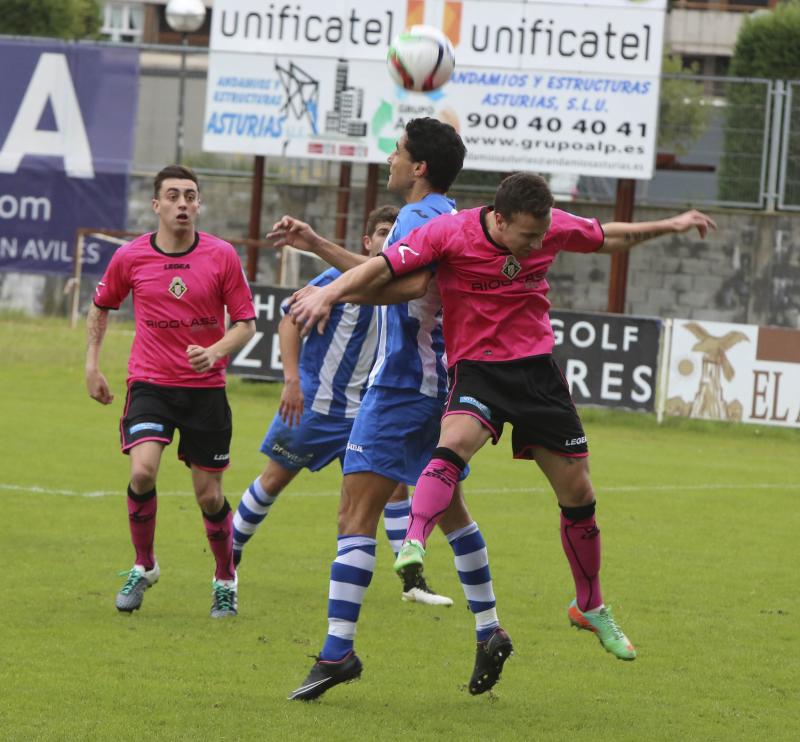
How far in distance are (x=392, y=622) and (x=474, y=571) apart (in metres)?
1.51

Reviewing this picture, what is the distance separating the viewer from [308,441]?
894 centimetres

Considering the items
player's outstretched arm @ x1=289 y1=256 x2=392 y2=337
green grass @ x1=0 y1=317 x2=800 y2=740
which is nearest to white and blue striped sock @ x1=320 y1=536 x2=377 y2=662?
green grass @ x1=0 y1=317 x2=800 y2=740

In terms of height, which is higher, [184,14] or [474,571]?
[184,14]

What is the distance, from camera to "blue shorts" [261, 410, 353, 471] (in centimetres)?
893

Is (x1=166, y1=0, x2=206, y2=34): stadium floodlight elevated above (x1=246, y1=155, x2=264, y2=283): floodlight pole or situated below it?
above

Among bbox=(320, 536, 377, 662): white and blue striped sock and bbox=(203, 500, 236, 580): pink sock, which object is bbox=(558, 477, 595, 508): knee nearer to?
bbox=(320, 536, 377, 662): white and blue striped sock

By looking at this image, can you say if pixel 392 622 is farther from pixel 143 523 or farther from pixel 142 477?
pixel 142 477

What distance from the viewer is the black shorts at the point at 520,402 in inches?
249

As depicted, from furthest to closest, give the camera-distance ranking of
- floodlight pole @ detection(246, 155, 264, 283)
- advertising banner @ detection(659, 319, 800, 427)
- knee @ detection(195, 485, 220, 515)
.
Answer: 1. floodlight pole @ detection(246, 155, 264, 283)
2. advertising banner @ detection(659, 319, 800, 427)
3. knee @ detection(195, 485, 220, 515)

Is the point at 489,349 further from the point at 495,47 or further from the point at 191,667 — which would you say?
the point at 495,47

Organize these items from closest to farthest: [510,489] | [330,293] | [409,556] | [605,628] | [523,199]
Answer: [409,556] → [330,293] → [523,199] → [605,628] → [510,489]

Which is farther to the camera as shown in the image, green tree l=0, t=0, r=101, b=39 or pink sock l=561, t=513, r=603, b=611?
green tree l=0, t=0, r=101, b=39

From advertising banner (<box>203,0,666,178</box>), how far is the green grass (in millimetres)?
7861

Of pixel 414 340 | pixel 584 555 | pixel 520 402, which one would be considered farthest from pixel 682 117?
pixel 520 402
